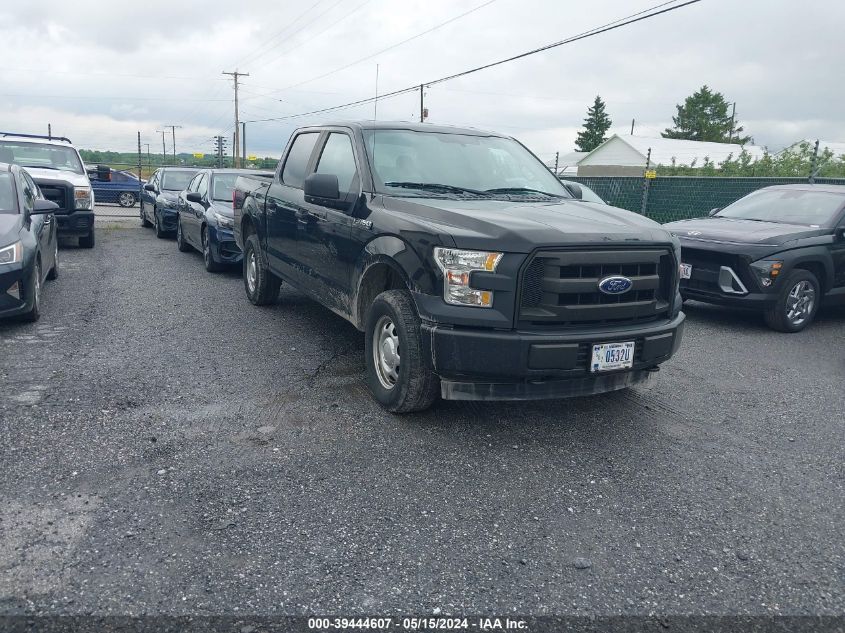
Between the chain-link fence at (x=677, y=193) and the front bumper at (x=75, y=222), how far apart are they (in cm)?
1166

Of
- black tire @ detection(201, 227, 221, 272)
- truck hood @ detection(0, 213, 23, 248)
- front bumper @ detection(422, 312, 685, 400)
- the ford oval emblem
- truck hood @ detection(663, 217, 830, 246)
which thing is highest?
truck hood @ detection(663, 217, 830, 246)

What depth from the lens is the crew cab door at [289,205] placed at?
21.5 feet

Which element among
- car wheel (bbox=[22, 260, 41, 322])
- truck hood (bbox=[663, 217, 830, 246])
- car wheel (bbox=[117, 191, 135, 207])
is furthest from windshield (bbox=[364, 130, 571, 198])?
car wheel (bbox=[117, 191, 135, 207])

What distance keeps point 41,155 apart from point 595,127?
256 feet

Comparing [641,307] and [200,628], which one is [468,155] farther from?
[200,628]

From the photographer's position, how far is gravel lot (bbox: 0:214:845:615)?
2863 millimetres

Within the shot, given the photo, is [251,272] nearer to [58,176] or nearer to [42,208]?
[42,208]

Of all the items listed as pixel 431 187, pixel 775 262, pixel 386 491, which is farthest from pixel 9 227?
pixel 775 262

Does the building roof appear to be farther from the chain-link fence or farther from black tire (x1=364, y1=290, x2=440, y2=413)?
black tire (x1=364, y1=290, x2=440, y2=413)

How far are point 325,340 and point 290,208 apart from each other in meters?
1.27

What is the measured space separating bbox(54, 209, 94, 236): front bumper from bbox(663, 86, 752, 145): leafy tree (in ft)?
255

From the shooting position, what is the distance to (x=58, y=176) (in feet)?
41.3

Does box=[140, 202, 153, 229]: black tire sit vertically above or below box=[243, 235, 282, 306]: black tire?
below

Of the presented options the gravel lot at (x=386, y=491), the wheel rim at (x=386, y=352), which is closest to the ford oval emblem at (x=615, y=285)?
the gravel lot at (x=386, y=491)
